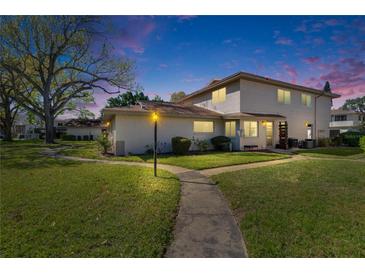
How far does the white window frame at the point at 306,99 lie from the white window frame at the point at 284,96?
2.28 meters

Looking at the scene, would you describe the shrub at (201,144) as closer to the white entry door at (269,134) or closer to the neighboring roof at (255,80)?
the neighboring roof at (255,80)

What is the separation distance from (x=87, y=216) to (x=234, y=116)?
1305 cm

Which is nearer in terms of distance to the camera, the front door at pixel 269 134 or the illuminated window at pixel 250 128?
the illuminated window at pixel 250 128

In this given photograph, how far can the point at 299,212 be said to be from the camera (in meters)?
4.07

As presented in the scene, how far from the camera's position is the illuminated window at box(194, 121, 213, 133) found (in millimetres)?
16016

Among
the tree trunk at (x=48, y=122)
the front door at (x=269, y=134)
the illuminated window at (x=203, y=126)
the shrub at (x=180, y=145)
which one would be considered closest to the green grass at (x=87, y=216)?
the shrub at (x=180, y=145)

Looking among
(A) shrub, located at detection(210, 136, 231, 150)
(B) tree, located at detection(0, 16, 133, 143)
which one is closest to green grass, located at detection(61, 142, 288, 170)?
(A) shrub, located at detection(210, 136, 231, 150)

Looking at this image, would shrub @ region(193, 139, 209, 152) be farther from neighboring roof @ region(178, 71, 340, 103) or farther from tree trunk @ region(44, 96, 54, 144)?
tree trunk @ region(44, 96, 54, 144)

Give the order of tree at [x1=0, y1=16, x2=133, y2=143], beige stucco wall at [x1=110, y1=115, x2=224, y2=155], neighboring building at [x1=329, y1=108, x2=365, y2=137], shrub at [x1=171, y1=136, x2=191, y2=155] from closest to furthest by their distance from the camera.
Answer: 1. beige stucco wall at [x1=110, y1=115, x2=224, y2=155]
2. shrub at [x1=171, y1=136, x2=191, y2=155]
3. tree at [x1=0, y1=16, x2=133, y2=143]
4. neighboring building at [x1=329, y1=108, x2=365, y2=137]

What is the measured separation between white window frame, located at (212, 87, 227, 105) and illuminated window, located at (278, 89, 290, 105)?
527 cm

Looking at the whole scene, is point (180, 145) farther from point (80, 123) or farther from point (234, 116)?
point (80, 123)

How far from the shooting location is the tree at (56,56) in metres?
19.9

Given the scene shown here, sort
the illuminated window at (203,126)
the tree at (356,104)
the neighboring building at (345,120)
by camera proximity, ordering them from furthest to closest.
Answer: the tree at (356,104) < the neighboring building at (345,120) < the illuminated window at (203,126)
